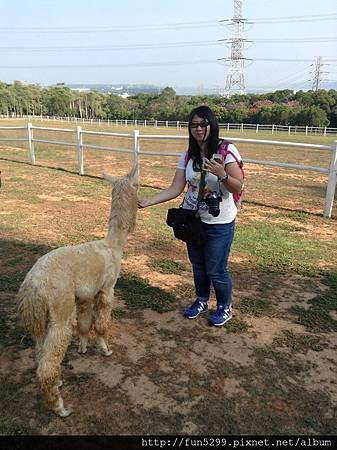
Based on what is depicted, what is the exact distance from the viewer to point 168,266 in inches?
196

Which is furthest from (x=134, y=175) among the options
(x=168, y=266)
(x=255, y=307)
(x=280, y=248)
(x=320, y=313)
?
(x=280, y=248)

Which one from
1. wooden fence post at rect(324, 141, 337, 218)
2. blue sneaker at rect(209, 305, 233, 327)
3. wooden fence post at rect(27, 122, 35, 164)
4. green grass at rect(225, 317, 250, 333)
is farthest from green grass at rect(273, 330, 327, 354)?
wooden fence post at rect(27, 122, 35, 164)

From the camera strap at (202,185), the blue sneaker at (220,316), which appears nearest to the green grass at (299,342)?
the blue sneaker at (220,316)

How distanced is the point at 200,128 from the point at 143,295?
6.47 feet

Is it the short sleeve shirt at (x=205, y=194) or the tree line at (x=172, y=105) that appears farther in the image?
the tree line at (x=172, y=105)

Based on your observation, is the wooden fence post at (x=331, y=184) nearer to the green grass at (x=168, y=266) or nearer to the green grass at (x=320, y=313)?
the green grass at (x=320, y=313)

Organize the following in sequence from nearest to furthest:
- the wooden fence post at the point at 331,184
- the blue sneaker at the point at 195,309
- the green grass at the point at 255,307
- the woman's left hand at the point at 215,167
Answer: the woman's left hand at the point at 215,167 < the blue sneaker at the point at 195,309 < the green grass at the point at 255,307 < the wooden fence post at the point at 331,184

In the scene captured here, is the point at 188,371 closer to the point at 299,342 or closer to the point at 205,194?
the point at 299,342

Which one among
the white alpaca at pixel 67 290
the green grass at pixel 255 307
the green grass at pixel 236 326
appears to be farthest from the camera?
the green grass at pixel 255 307

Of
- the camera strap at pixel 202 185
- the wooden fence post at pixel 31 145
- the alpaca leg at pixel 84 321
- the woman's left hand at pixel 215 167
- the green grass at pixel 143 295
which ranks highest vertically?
the woman's left hand at pixel 215 167

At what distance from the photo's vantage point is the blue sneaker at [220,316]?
3648mm

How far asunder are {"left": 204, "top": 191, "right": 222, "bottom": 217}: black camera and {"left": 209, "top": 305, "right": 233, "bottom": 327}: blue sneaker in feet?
3.30

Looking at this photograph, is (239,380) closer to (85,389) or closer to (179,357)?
(179,357)

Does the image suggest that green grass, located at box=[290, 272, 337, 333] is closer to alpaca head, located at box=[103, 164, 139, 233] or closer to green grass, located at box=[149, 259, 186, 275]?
green grass, located at box=[149, 259, 186, 275]
